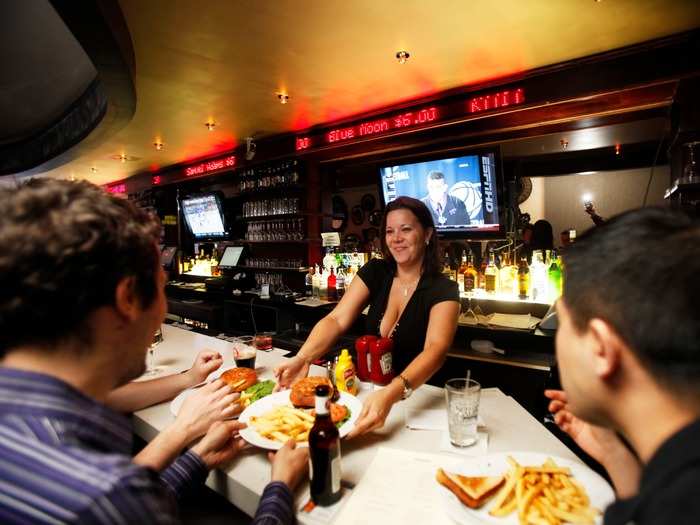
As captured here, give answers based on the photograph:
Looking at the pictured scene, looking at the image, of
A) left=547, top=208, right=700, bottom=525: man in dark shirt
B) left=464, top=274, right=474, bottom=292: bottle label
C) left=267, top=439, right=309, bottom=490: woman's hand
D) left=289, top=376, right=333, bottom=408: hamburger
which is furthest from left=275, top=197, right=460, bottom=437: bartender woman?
left=464, top=274, right=474, bottom=292: bottle label

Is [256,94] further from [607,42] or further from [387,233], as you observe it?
[607,42]

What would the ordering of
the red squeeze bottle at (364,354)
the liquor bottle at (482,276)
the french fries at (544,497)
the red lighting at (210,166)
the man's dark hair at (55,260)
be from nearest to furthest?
the man's dark hair at (55,260) → the french fries at (544,497) → the red squeeze bottle at (364,354) → the liquor bottle at (482,276) → the red lighting at (210,166)

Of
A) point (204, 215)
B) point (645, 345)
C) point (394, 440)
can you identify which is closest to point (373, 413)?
point (394, 440)

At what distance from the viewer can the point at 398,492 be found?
1.01 m

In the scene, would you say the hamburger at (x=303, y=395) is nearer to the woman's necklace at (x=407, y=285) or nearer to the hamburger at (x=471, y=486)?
the hamburger at (x=471, y=486)

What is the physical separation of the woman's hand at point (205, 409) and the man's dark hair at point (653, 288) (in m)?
1.12

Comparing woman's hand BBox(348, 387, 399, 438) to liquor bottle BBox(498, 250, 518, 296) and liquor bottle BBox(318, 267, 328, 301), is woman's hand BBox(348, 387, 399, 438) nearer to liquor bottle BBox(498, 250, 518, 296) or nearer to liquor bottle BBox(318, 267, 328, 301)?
liquor bottle BBox(498, 250, 518, 296)

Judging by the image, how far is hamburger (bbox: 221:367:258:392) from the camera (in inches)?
63.1

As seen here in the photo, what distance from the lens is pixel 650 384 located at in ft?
2.13

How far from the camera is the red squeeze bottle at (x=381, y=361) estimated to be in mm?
1685

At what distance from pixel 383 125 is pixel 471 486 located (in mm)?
3832

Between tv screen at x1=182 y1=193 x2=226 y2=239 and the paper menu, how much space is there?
5.77 m

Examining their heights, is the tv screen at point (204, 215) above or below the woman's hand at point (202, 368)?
above

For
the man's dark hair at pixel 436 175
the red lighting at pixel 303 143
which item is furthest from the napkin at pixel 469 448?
the red lighting at pixel 303 143
